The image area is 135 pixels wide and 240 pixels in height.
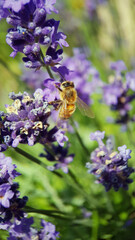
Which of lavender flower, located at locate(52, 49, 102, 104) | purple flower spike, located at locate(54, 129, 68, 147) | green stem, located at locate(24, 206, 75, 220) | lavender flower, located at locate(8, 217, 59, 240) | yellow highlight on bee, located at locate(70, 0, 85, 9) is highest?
yellow highlight on bee, located at locate(70, 0, 85, 9)

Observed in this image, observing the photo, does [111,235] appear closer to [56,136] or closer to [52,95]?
[56,136]

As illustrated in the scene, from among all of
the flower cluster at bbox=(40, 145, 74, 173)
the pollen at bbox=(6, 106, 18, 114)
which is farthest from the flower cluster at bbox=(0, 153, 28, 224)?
Answer: the flower cluster at bbox=(40, 145, 74, 173)

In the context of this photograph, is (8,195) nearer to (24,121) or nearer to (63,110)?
(24,121)

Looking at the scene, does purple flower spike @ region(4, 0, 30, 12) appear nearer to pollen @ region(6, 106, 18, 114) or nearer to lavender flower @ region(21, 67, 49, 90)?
pollen @ region(6, 106, 18, 114)

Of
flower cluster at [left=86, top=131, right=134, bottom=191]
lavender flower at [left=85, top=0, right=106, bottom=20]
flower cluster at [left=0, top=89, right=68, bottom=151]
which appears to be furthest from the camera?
lavender flower at [left=85, top=0, right=106, bottom=20]

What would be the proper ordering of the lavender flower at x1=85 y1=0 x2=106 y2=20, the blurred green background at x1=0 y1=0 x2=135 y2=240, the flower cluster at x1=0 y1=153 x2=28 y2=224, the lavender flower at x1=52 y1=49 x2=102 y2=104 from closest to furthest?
the flower cluster at x1=0 y1=153 x2=28 y2=224, the blurred green background at x1=0 y1=0 x2=135 y2=240, the lavender flower at x1=52 y1=49 x2=102 y2=104, the lavender flower at x1=85 y1=0 x2=106 y2=20

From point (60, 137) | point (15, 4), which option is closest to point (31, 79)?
point (60, 137)

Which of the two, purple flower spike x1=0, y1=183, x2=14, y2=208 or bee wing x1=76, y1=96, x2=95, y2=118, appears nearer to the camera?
purple flower spike x1=0, y1=183, x2=14, y2=208
